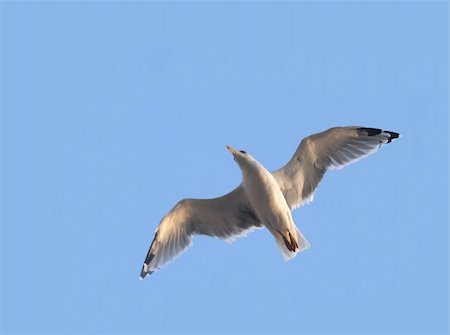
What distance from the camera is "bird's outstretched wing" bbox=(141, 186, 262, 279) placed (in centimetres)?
1152

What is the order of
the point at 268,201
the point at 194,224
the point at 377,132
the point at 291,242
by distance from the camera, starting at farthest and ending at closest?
the point at 194,224 < the point at 377,132 < the point at 291,242 < the point at 268,201

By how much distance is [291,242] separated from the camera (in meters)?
10.9

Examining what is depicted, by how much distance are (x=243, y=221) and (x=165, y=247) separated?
3.51 ft

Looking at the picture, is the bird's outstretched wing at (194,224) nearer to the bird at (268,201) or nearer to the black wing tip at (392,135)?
the bird at (268,201)

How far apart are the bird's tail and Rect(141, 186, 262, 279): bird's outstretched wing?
24.0 inches

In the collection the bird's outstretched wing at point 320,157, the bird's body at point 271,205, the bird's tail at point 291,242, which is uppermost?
the bird's outstretched wing at point 320,157

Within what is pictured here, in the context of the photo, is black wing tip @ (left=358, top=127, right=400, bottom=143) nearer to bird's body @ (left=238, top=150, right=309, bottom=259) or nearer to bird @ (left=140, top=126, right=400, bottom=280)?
bird @ (left=140, top=126, right=400, bottom=280)

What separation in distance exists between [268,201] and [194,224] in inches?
52.5

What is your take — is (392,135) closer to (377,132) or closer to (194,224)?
(377,132)

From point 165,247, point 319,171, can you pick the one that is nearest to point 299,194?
point 319,171

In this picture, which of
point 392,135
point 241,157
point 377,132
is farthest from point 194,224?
point 392,135

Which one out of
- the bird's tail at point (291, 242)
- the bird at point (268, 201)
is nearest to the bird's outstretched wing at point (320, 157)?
the bird at point (268, 201)

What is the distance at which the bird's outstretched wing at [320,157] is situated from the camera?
37.0 feet

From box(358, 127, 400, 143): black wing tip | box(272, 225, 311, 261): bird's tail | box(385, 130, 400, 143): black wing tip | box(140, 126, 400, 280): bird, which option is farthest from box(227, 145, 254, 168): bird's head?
box(385, 130, 400, 143): black wing tip
